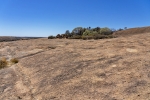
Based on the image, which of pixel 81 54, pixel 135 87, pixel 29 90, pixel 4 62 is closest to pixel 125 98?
pixel 135 87

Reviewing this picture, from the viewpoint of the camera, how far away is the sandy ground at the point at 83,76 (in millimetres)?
8781

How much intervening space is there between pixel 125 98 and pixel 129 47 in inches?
286

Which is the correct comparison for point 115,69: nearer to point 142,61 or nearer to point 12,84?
point 142,61

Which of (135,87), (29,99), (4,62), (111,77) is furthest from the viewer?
(4,62)

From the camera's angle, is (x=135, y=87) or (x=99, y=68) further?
(x=99, y=68)

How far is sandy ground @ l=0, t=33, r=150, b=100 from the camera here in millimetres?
8781

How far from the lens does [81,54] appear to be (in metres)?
14.7

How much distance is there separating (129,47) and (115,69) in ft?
14.6

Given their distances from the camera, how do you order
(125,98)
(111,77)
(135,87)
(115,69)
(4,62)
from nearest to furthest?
(125,98), (135,87), (111,77), (115,69), (4,62)

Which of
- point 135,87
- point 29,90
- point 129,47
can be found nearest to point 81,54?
point 129,47

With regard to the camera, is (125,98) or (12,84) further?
(12,84)

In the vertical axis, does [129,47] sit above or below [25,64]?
above

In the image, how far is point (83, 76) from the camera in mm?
10555

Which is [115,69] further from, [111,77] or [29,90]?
[29,90]
